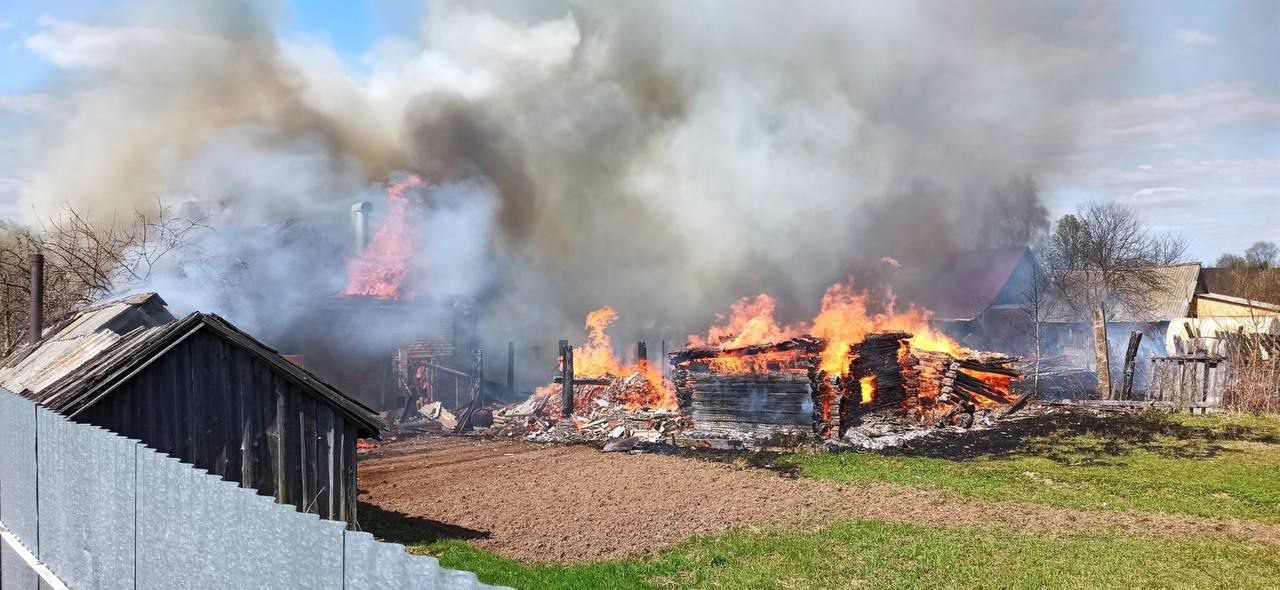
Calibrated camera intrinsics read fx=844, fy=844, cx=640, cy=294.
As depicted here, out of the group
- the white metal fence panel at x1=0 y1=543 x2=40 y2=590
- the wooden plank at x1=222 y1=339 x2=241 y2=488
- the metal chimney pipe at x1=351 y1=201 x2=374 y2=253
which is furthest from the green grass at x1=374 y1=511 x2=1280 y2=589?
the metal chimney pipe at x1=351 y1=201 x2=374 y2=253

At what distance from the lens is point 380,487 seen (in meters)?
15.2

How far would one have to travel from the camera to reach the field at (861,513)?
9.30 meters

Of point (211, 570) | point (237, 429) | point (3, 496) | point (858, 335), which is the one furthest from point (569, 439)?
point (211, 570)

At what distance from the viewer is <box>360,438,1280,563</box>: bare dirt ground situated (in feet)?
36.4

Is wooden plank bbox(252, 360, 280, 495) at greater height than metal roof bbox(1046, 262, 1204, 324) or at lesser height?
lesser

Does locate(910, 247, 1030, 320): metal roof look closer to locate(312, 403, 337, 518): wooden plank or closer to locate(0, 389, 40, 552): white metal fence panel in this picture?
locate(312, 403, 337, 518): wooden plank

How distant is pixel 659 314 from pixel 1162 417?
22.8 meters

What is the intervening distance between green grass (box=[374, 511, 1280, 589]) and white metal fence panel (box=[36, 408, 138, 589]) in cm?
406

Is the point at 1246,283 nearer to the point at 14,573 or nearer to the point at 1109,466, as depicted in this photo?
the point at 1109,466

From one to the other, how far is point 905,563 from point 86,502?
7.91 meters

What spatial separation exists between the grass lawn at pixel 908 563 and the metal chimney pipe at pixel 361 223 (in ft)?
73.7

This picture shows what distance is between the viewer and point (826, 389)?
2016 cm

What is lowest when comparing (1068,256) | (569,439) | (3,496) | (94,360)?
(569,439)

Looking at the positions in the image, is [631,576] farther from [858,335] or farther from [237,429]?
[858,335]
